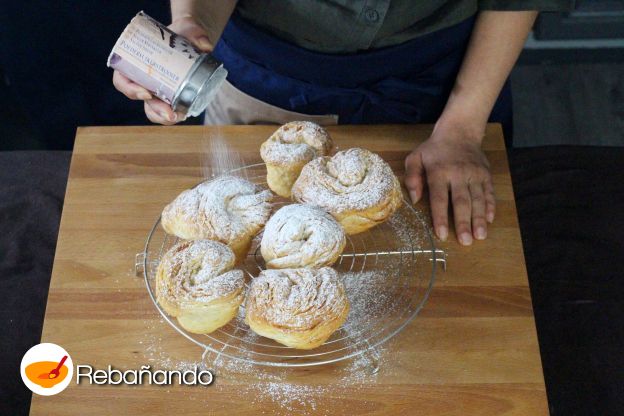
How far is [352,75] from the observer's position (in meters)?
1.57

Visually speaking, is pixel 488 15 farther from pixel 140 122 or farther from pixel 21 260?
pixel 140 122

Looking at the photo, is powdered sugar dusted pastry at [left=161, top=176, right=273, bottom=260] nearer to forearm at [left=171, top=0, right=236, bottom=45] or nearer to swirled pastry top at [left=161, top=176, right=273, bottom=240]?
→ swirled pastry top at [left=161, top=176, right=273, bottom=240]

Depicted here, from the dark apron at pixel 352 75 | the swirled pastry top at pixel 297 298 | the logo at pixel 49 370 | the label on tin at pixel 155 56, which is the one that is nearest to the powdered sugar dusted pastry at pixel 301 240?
the swirled pastry top at pixel 297 298

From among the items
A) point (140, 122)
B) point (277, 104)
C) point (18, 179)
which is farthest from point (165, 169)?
point (140, 122)

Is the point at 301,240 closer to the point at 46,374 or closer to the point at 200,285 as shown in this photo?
the point at 200,285

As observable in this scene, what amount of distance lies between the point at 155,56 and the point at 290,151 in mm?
322

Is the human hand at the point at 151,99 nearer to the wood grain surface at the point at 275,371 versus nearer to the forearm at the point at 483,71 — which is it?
the wood grain surface at the point at 275,371

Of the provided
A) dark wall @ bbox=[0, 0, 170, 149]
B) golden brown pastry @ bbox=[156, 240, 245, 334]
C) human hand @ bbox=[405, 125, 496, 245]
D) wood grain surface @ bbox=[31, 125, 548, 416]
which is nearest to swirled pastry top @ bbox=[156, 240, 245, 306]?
golden brown pastry @ bbox=[156, 240, 245, 334]

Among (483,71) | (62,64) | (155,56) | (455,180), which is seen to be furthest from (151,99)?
(62,64)

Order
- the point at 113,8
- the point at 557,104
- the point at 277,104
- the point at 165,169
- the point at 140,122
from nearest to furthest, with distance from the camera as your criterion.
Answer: the point at 165,169 < the point at 277,104 < the point at 113,8 < the point at 140,122 < the point at 557,104

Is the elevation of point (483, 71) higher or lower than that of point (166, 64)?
higher

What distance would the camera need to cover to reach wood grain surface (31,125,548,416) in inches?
44.5

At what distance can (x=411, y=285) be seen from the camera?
50.0 inches

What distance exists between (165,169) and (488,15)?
2.63 ft
